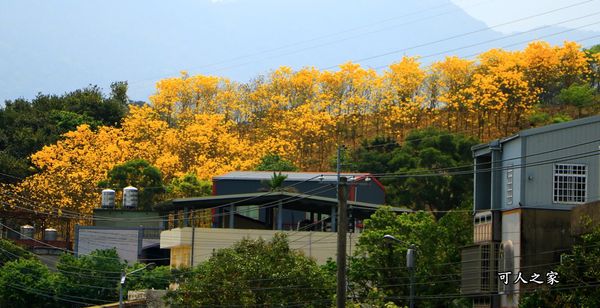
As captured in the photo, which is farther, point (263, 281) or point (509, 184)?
point (263, 281)

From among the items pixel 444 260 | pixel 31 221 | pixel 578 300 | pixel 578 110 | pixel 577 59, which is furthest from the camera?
pixel 577 59

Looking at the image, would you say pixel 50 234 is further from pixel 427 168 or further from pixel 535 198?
pixel 535 198

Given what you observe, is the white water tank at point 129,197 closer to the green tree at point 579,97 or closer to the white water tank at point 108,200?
the white water tank at point 108,200

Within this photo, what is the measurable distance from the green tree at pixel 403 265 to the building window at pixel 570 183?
974 centimetres

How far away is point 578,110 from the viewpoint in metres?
107

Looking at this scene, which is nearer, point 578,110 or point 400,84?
point 578,110

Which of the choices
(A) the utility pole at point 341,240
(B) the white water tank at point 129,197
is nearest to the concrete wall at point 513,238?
(A) the utility pole at point 341,240

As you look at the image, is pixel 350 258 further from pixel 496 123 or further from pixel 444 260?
pixel 496 123

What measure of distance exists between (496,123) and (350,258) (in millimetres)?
57257

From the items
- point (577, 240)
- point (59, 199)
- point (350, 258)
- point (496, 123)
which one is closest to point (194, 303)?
point (350, 258)

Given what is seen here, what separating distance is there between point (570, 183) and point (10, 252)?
50170 millimetres

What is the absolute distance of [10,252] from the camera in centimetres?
8350

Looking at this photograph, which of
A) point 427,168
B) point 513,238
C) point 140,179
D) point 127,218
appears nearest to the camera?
point 513,238

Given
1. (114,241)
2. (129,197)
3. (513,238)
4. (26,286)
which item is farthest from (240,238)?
(513,238)
